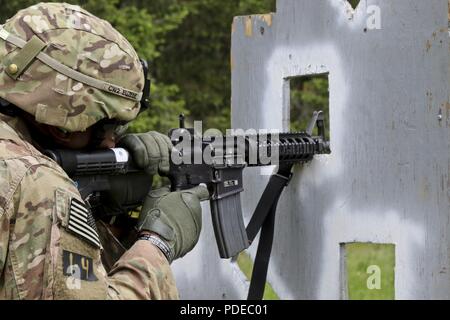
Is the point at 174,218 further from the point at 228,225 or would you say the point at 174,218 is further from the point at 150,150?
the point at 228,225

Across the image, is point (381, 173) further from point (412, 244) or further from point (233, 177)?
point (233, 177)

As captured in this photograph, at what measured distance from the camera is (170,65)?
→ 427 inches

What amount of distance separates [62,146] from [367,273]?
12.7 ft

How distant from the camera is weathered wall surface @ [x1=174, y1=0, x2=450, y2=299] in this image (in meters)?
3.55

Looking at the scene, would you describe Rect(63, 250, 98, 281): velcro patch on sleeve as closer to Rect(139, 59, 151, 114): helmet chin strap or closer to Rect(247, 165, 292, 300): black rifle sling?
Rect(139, 59, 151, 114): helmet chin strap

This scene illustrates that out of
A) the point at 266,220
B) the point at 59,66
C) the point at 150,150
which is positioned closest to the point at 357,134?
the point at 266,220

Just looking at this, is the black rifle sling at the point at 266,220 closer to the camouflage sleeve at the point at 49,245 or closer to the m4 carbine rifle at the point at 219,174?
the m4 carbine rifle at the point at 219,174

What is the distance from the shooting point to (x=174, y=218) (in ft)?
9.75

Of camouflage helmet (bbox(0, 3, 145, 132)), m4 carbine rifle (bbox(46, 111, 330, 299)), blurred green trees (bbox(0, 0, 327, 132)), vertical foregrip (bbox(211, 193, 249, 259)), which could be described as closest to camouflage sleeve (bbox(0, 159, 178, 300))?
camouflage helmet (bbox(0, 3, 145, 132))

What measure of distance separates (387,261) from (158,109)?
9.36 ft

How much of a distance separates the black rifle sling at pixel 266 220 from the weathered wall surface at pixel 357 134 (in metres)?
0.08

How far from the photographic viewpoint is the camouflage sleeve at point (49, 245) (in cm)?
230

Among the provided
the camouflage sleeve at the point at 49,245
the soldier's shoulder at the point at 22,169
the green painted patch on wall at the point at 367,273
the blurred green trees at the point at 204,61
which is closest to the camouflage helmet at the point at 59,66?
the soldier's shoulder at the point at 22,169
